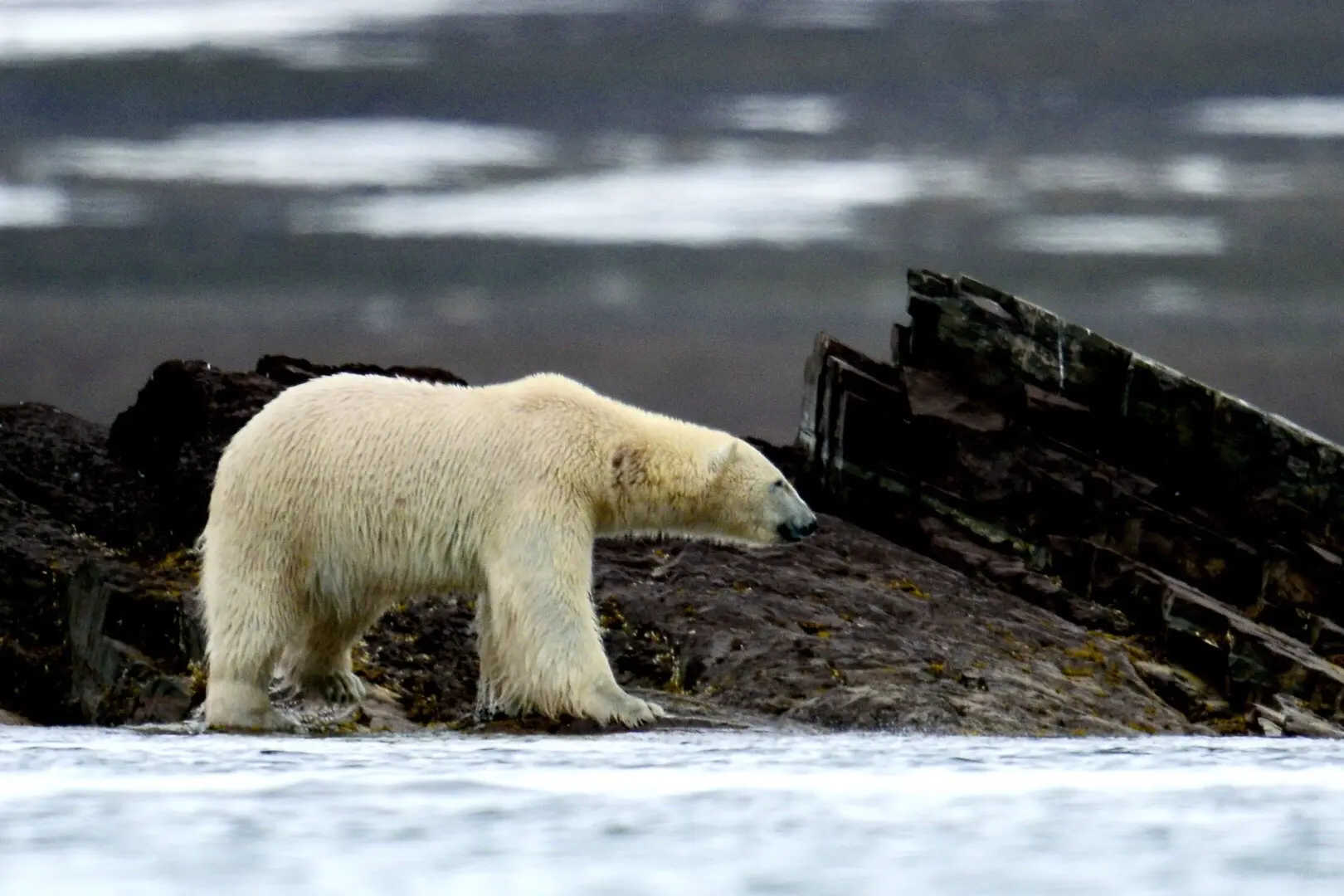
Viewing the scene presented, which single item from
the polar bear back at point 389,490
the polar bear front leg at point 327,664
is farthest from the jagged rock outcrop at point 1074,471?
the polar bear front leg at point 327,664

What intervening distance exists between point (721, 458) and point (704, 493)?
0.28 m

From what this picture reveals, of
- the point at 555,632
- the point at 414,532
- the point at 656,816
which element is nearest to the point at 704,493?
the point at 555,632

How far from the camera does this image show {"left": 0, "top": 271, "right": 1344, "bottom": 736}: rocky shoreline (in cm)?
1361

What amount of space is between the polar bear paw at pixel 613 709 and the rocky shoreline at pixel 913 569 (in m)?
0.13

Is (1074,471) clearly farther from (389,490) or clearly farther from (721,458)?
(389,490)

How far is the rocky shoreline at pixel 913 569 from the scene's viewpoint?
44.7 ft

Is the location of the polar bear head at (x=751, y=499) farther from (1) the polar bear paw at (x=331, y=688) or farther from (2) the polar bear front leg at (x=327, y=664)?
(1) the polar bear paw at (x=331, y=688)

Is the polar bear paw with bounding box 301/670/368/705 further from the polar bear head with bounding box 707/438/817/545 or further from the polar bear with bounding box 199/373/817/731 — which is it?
the polar bear head with bounding box 707/438/817/545

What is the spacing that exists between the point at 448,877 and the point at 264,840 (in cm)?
121

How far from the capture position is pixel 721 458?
12602 millimetres

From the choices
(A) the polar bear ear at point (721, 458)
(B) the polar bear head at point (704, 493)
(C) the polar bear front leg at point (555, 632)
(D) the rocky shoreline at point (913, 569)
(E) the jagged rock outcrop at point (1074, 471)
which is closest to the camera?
(C) the polar bear front leg at point (555, 632)

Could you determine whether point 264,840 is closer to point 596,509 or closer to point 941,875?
point 941,875

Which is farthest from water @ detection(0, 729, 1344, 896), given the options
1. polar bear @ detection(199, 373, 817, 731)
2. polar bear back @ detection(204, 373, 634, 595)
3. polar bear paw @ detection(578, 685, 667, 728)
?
polar bear back @ detection(204, 373, 634, 595)

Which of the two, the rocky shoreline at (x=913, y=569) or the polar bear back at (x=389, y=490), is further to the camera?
the rocky shoreline at (x=913, y=569)
